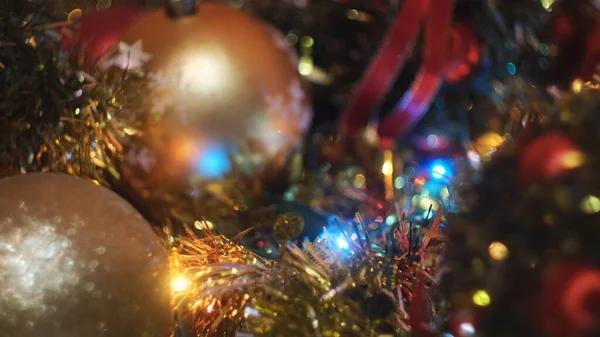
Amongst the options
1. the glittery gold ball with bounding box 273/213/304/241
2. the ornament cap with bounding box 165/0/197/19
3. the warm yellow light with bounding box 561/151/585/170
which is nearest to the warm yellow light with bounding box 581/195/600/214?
the warm yellow light with bounding box 561/151/585/170

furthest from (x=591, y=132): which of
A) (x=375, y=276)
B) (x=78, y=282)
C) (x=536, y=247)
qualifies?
(x=78, y=282)

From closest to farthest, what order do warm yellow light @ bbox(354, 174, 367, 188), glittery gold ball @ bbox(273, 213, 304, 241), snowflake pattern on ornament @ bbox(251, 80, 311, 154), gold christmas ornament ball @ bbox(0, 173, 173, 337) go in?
gold christmas ornament ball @ bbox(0, 173, 173, 337) < glittery gold ball @ bbox(273, 213, 304, 241) < snowflake pattern on ornament @ bbox(251, 80, 311, 154) < warm yellow light @ bbox(354, 174, 367, 188)

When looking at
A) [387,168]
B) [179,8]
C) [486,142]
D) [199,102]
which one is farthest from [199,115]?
[486,142]

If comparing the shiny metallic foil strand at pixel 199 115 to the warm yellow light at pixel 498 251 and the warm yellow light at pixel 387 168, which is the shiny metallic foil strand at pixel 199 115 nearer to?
the warm yellow light at pixel 387 168

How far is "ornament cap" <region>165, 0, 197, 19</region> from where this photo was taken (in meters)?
0.65

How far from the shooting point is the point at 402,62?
756 millimetres

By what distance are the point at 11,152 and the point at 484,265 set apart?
0.46m

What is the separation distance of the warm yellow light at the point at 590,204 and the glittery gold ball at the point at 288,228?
0.28m

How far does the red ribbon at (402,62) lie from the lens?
0.70 meters

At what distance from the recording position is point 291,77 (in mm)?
685

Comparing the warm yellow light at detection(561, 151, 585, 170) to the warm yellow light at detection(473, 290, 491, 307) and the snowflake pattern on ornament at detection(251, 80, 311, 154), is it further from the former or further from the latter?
the snowflake pattern on ornament at detection(251, 80, 311, 154)

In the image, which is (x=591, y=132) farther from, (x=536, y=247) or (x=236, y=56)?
(x=236, y=56)

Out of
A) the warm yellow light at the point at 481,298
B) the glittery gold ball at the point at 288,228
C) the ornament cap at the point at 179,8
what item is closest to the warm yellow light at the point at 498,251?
the warm yellow light at the point at 481,298

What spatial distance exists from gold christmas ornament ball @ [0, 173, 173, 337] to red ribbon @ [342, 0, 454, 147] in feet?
1.41
